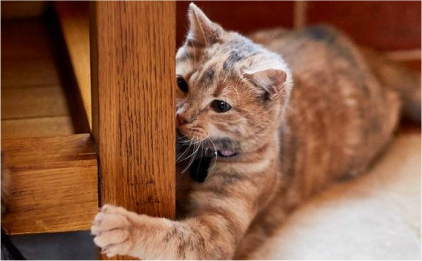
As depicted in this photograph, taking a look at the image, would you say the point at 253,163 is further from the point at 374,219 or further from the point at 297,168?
the point at 374,219

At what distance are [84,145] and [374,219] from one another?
2.57 feet

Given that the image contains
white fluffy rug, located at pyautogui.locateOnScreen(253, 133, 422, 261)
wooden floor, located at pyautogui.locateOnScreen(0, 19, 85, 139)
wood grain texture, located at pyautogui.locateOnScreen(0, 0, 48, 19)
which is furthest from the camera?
wood grain texture, located at pyautogui.locateOnScreen(0, 0, 48, 19)

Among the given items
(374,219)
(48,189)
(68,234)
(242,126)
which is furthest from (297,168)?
(48,189)

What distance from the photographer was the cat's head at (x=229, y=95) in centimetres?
134

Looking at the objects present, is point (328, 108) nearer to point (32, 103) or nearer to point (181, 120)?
point (181, 120)

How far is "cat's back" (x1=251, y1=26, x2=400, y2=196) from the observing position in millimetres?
1722

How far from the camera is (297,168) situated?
169cm

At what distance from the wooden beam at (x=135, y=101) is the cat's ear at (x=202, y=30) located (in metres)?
0.26

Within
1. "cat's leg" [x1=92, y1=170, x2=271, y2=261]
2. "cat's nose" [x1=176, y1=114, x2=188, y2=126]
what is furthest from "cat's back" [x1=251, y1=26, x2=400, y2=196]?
"cat's nose" [x1=176, y1=114, x2=188, y2=126]

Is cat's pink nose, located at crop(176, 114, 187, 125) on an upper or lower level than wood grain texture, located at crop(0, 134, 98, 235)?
upper

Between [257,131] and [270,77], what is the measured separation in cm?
12

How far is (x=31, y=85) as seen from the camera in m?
1.55

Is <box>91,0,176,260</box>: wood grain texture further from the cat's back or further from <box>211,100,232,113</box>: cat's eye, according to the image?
the cat's back

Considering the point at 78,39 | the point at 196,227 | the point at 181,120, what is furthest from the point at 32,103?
the point at 196,227
